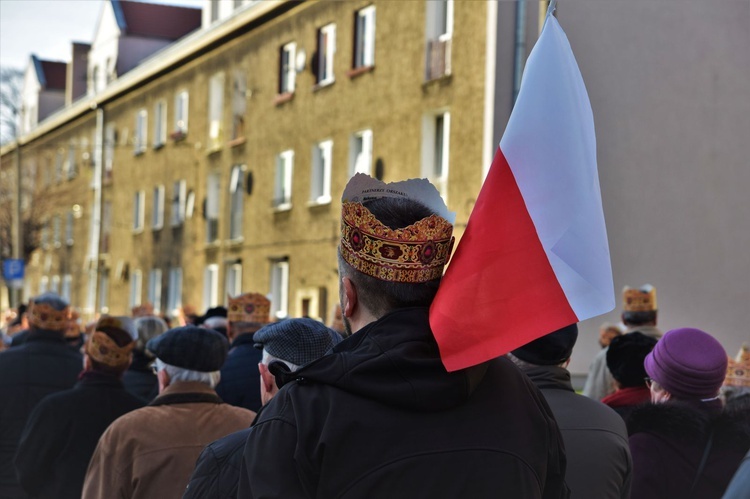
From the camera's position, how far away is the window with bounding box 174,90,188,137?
102 ft

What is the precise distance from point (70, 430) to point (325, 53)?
18005 mm

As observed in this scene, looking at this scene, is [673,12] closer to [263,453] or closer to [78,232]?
[263,453]

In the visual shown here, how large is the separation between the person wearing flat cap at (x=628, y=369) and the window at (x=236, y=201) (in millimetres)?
21443

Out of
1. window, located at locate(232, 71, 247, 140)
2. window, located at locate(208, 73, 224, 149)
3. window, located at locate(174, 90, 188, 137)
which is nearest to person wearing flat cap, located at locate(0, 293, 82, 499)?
window, located at locate(232, 71, 247, 140)

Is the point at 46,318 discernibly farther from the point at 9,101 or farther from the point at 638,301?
the point at 9,101

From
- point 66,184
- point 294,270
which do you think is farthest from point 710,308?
point 66,184

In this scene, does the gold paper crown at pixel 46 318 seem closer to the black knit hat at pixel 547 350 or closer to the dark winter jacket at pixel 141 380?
the dark winter jacket at pixel 141 380

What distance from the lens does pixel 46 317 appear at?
7.17m

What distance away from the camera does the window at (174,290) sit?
31.0 m

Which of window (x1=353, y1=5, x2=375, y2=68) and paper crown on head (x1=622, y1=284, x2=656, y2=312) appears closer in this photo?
paper crown on head (x1=622, y1=284, x2=656, y2=312)

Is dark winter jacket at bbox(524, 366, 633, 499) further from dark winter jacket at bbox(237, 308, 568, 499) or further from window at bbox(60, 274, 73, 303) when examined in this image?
window at bbox(60, 274, 73, 303)

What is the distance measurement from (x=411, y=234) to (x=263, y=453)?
0.56 m

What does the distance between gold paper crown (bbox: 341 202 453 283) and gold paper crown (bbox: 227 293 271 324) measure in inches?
219

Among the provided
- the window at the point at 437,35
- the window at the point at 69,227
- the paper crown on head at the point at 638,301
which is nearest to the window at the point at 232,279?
the window at the point at 437,35
